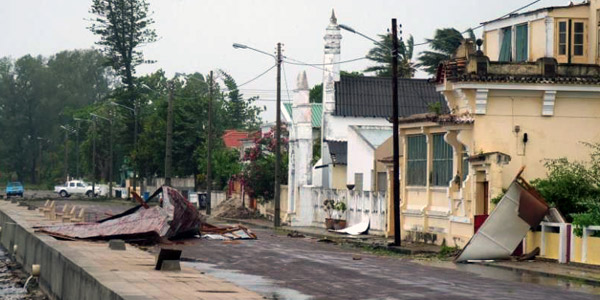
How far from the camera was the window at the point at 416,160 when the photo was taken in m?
44.6

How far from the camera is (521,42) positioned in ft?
135

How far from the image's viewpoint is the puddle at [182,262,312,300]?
69.5ft

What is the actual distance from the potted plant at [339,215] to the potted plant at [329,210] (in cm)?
29

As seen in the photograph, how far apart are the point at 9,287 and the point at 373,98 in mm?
39499

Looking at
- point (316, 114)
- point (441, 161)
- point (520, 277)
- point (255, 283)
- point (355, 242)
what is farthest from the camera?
point (316, 114)

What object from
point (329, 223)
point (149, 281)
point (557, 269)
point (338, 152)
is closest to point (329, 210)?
point (329, 223)

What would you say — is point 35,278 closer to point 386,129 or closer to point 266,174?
point 386,129

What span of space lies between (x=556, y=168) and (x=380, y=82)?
3192 centimetres

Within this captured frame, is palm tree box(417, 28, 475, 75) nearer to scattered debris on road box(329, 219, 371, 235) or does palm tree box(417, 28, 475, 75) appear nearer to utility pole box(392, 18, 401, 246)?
scattered debris on road box(329, 219, 371, 235)

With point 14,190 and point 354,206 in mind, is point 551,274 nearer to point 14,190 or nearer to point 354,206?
point 354,206

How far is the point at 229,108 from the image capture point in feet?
468

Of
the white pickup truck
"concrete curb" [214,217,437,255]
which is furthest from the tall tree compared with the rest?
"concrete curb" [214,217,437,255]

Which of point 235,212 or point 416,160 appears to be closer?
point 416,160

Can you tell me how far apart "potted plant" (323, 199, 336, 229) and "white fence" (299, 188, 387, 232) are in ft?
1.04
